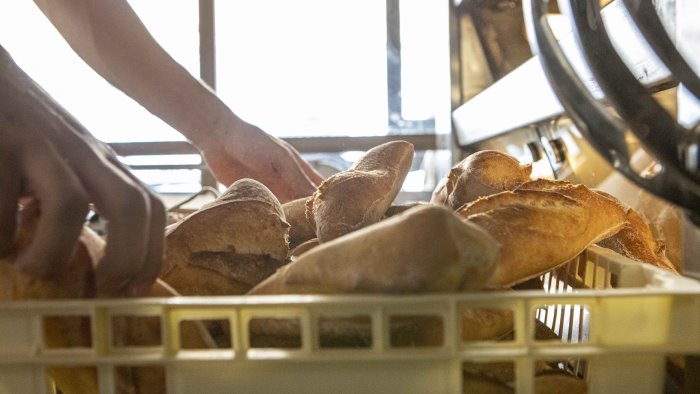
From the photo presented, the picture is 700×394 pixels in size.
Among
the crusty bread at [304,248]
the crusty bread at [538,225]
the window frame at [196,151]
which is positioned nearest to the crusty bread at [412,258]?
the crusty bread at [538,225]

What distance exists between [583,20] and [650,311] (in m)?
0.20

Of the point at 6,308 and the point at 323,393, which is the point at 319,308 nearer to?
the point at 323,393

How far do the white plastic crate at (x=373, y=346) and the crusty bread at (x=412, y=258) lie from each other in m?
0.02

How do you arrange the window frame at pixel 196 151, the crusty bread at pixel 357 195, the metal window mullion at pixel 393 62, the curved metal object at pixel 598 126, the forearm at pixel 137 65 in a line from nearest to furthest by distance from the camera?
the curved metal object at pixel 598 126, the crusty bread at pixel 357 195, the forearm at pixel 137 65, the window frame at pixel 196 151, the metal window mullion at pixel 393 62

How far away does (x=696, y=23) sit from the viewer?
59cm

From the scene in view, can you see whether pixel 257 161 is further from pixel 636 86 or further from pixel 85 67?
pixel 85 67

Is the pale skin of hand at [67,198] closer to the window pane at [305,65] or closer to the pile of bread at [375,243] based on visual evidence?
the pile of bread at [375,243]

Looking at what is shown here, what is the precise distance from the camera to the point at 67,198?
439 mm

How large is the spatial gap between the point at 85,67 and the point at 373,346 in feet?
10.1

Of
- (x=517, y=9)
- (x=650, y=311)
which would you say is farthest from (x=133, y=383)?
(x=517, y=9)

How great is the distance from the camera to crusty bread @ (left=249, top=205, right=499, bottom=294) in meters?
0.41

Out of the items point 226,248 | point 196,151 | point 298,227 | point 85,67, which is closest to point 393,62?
point 196,151

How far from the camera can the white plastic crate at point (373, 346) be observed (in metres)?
0.40

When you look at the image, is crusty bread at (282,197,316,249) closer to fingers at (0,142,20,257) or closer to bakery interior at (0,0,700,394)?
bakery interior at (0,0,700,394)
